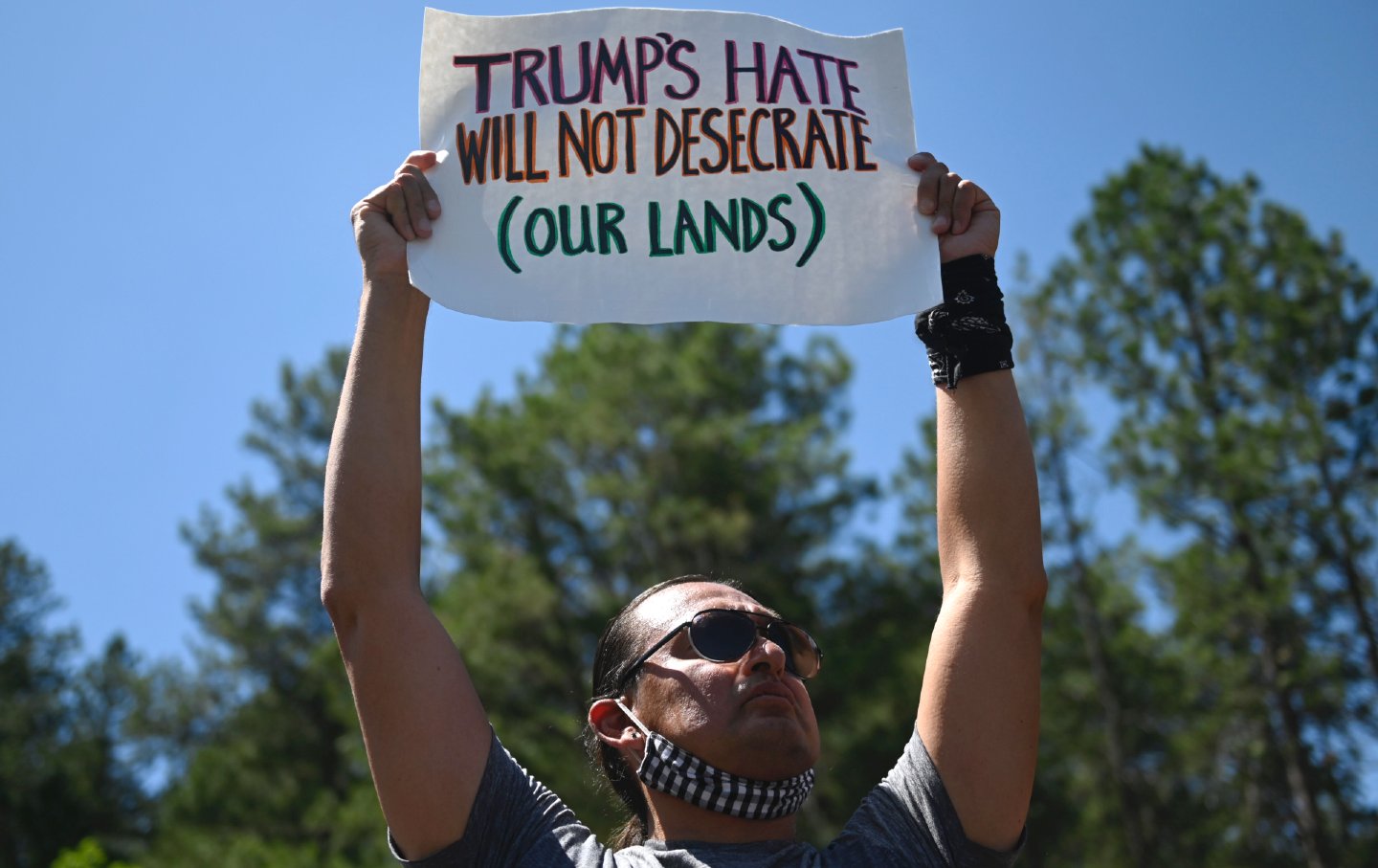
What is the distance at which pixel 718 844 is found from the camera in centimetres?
227

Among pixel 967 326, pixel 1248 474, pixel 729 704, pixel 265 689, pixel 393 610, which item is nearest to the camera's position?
pixel 393 610

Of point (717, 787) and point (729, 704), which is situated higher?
point (729, 704)

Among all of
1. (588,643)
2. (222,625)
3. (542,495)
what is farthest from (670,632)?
(222,625)

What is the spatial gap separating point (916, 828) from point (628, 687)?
2.26 ft

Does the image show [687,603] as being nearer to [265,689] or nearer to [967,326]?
[967,326]

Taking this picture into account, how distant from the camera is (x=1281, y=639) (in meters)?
17.3

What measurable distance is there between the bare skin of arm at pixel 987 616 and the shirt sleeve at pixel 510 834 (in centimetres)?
67

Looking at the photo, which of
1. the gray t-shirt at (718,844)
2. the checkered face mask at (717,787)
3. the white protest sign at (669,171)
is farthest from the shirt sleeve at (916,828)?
the white protest sign at (669,171)

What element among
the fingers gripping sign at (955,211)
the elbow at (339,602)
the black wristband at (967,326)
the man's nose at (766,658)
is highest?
the fingers gripping sign at (955,211)

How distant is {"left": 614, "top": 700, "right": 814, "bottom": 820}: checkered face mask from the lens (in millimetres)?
2270

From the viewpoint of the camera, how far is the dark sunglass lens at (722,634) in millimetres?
2473

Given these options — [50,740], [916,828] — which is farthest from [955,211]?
[50,740]

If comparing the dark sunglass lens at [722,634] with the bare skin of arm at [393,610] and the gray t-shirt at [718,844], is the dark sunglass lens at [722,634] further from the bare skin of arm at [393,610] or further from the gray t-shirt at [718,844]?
the bare skin of arm at [393,610]

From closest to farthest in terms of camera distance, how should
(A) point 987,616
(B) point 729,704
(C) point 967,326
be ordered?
(A) point 987,616 → (B) point 729,704 → (C) point 967,326
